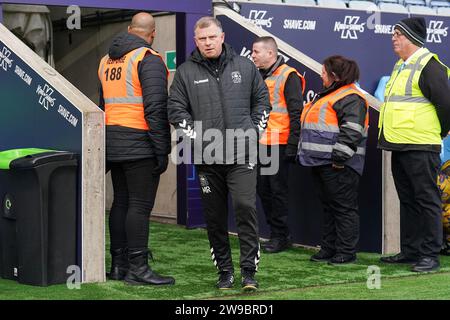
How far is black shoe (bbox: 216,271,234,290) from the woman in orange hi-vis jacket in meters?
1.38

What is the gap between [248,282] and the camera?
6.11 m

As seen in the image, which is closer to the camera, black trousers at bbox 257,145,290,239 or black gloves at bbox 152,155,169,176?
black gloves at bbox 152,155,169,176

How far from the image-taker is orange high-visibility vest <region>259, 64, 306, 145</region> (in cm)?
789

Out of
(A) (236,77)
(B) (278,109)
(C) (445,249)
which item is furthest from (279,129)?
(A) (236,77)

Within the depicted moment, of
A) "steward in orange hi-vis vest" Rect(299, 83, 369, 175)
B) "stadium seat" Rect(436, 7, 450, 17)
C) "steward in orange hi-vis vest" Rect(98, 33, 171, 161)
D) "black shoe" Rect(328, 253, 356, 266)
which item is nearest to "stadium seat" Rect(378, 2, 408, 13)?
"stadium seat" Rect(436, 7, 450, 17)

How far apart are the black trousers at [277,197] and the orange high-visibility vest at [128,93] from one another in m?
2.04

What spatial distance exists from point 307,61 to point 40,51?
14.3 ft

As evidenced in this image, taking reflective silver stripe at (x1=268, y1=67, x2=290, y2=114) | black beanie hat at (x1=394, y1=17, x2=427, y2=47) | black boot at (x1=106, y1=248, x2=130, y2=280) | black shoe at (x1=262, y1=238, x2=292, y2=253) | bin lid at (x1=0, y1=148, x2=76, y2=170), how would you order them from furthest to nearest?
black shoe at (x1=262, y1=238, x2=292, y2=253) → reflective silver stripe at (x1=268, y1=67, x2=290, y2=114) → black beanie hat at (x1=394, y1=17, x2=427, y2=47) → black boot at (x1=106, y1=248, x2=130, y2=280) → bin lid at (x1=0, y1=148, x2=76, y2=170)

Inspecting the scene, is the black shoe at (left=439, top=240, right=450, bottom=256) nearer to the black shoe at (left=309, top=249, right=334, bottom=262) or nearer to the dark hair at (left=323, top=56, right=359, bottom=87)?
the black shoe at (left=309, top=249, right=334, bottom=262)

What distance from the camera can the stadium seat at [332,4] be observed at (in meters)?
11.0

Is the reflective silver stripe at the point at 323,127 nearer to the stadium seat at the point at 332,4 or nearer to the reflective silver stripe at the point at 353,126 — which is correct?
the reflective silver stripe at the point at 353,126

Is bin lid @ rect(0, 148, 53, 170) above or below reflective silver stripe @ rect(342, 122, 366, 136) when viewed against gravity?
below

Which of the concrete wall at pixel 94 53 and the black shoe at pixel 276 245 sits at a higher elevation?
the concrete wall at pixel 94 53

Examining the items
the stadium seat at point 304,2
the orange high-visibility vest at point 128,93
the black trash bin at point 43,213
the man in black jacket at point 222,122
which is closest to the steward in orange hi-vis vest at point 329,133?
the man in black jacket at point 222,122
